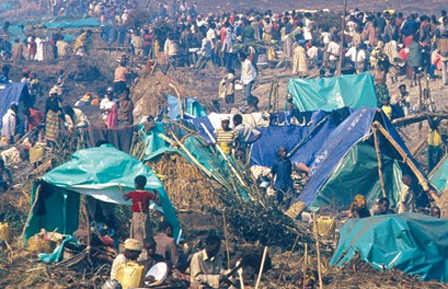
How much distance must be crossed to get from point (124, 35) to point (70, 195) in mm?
25440

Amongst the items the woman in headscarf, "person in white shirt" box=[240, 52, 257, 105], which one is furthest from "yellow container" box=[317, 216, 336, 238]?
"person in white shirt" box=[240, 52, 257, 105]

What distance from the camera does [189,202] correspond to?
15.7 metres

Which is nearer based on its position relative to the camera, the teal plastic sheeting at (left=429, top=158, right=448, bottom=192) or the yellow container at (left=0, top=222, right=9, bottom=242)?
the yellow container at (left=0, top=222, right=9, bottom=242)

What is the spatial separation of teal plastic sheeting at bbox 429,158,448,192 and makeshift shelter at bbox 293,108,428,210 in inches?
33.3

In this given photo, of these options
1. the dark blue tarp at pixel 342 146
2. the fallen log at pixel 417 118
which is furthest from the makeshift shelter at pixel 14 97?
the fallen log at pixel 417 118

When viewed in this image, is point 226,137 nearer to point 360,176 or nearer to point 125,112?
point 360,176

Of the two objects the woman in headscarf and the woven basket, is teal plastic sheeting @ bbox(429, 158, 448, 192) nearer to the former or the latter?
the woven basket

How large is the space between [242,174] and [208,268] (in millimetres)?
3856

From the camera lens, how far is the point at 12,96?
83.7 ft

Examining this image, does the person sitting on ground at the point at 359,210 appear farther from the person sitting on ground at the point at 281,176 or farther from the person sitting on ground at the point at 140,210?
the person sitting on ground at the point at 140,210

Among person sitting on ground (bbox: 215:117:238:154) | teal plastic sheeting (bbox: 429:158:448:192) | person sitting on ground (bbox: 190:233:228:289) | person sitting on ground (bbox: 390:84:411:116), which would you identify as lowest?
teal plastic sheeting (bbox: 429:158:448:192)

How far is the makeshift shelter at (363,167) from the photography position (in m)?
16.7

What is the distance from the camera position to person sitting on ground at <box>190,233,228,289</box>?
11.6m

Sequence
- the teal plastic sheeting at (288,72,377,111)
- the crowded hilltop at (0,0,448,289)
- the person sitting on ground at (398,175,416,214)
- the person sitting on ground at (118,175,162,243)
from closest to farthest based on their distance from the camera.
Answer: the crowded hilltop at (0,0,448,289)
the person sitting on ground at (118,175,162,243)
the person sitting on ground at (398,175,416,214)
the teal plastic sheeting at (288,72,377,111)
